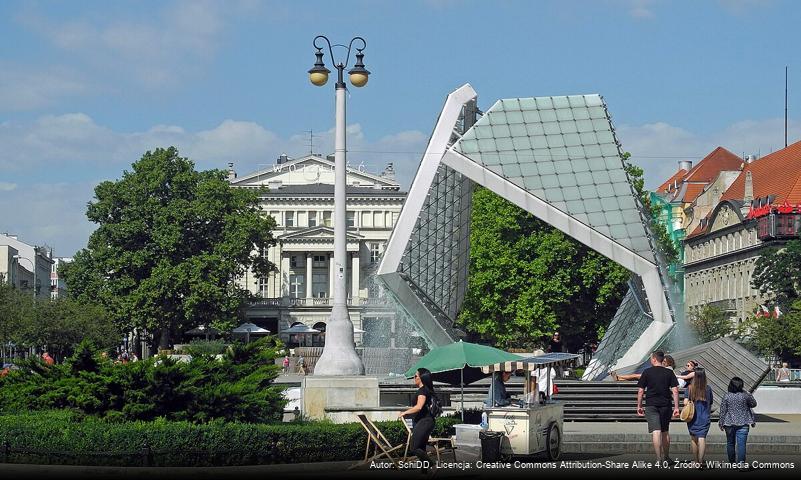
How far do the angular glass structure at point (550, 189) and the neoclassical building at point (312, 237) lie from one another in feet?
284

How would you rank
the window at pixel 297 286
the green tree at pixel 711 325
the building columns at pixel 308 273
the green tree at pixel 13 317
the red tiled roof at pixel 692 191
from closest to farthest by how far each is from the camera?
the green tree at pixel 13 317 < the green tree at pixel 711 325 < the building columns at pixel 308 273 < the window at pixel 297 286 < the red tiled roof at pixel 692 191

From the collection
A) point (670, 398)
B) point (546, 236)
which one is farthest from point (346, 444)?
point (546, 236)

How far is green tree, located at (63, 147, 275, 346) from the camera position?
91312 millimetres

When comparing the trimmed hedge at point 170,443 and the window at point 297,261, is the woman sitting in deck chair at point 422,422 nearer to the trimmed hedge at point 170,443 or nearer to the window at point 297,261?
the trimmed hedge at point 170,443

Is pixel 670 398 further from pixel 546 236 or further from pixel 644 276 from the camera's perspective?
pixel 546 236

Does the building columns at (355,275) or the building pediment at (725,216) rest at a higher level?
the building pediment at (725,216)

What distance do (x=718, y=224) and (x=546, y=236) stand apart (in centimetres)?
4963

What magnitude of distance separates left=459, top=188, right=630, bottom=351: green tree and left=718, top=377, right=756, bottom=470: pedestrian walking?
45.6m

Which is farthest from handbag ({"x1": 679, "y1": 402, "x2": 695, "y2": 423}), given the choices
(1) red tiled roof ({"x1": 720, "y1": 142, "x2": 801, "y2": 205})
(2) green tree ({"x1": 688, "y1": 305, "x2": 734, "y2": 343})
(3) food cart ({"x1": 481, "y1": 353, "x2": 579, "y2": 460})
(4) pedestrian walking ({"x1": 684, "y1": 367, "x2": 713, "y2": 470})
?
(1) red tiled roof ({"x1": 720, "y1": 142, "x2": 801, "y2": 205})

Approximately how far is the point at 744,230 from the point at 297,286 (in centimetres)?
4449

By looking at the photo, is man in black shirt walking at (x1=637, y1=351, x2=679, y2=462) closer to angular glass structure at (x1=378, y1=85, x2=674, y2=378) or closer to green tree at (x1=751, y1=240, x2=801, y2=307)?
angular glass structure at (x1=378, y1=85, x2=674, y2=378)

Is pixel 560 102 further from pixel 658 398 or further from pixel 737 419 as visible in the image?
pixel 658 398

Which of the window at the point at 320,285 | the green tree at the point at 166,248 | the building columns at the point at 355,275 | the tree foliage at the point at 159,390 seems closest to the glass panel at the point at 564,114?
the tree foliage at the point at 159,390

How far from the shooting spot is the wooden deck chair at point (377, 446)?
1884 centimetres
